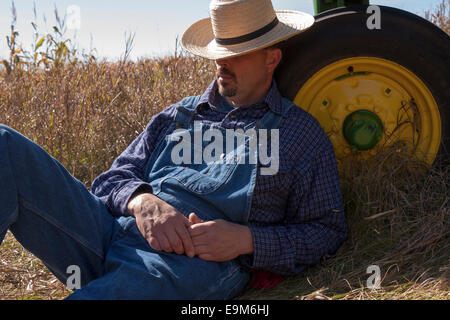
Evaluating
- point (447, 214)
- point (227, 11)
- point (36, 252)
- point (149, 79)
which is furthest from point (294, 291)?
point (149, 79)

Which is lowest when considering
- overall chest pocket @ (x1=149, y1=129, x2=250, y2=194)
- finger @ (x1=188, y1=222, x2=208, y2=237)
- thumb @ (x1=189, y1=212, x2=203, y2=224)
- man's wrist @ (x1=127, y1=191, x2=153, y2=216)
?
finger @ (x1=188, y1=222, x2=208, y2=237)

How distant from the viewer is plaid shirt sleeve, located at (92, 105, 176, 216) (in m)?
2.76

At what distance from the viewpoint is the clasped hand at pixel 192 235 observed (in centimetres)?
247

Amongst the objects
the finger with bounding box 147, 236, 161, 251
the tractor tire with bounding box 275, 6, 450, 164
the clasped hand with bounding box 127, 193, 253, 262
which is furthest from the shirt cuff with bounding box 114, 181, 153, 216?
the tractor tire with bounding box 275, 6, 450, 164

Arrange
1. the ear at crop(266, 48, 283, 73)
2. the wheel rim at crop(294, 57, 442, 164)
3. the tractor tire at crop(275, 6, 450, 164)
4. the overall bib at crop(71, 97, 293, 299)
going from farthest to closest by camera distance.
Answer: the wheel rim at crop(294, 57, 442, 164), the tractor tire at crop(275, 6, 450, 164), the ear at crop(266, 48, 283, 73), the overall bib at crop(71, 97, 293, 299)

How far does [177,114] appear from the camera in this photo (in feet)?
10.1

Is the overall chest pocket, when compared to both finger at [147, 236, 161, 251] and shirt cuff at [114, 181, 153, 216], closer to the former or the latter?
shirt cuff at [114, 181, 153, 216]

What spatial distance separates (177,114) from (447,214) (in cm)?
160

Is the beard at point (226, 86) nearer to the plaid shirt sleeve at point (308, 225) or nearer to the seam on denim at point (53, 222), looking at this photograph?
the plaid shirt sleeve at point (308, 225)

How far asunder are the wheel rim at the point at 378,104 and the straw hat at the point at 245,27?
1.49ft

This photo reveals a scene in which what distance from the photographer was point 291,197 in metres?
2.76

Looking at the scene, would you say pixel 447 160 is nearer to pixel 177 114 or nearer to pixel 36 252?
pixel 177 114

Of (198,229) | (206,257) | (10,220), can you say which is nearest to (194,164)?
(198,229)

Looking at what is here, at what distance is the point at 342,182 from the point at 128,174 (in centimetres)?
130
